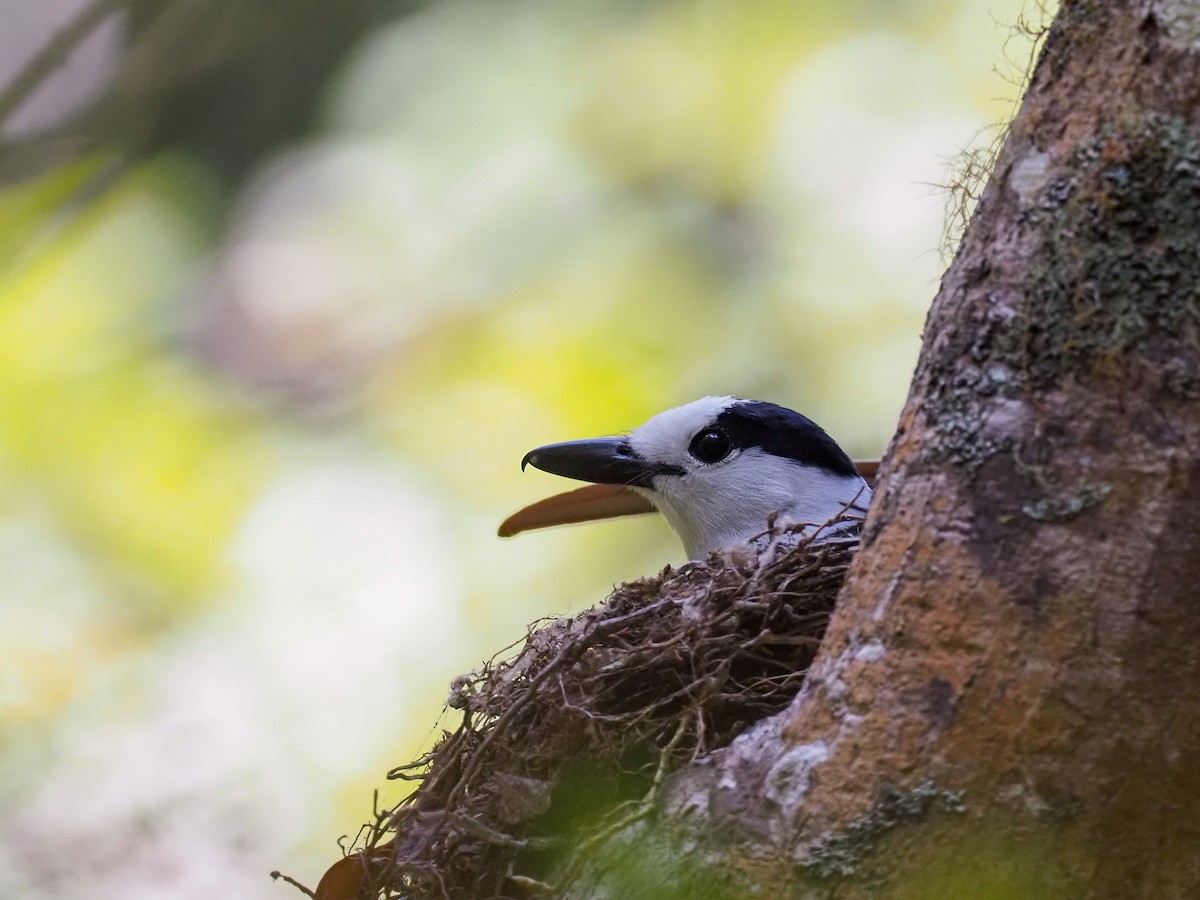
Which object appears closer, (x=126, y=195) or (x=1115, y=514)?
(x=1115, y=514)

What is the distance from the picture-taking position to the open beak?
3607 mm

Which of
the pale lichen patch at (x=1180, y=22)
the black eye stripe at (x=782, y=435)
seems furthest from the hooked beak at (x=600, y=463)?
the pale lichen patch at (x=1180, y=22)

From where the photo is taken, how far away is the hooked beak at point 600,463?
3596 mm

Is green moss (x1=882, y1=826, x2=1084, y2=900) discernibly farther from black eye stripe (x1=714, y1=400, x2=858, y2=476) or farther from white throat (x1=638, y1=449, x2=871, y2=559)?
black eye stripe (x1=714, y1=400, x2=858, y2=476)

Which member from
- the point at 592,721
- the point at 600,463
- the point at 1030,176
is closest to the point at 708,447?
the point at 600,463

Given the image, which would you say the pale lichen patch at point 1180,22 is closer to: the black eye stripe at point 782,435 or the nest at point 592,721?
the nest at point 592,721

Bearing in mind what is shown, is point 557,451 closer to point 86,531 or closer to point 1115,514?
point 86,531

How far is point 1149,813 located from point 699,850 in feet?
1.95

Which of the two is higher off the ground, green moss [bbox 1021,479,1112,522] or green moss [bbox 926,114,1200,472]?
green moss [bbox 926,114,1200,472]

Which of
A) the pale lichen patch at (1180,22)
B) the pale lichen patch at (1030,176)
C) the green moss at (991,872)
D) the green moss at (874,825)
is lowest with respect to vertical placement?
the green moss at (991,872)

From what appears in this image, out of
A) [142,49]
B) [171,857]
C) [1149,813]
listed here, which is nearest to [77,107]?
[142,49]

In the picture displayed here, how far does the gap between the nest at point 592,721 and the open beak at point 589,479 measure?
0.93 meters

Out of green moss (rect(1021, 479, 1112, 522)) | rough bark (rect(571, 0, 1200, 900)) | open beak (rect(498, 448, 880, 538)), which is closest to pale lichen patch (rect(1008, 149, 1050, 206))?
rough bark (rect(571, 0, 1200, 900))

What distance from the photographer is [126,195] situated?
2928mm
